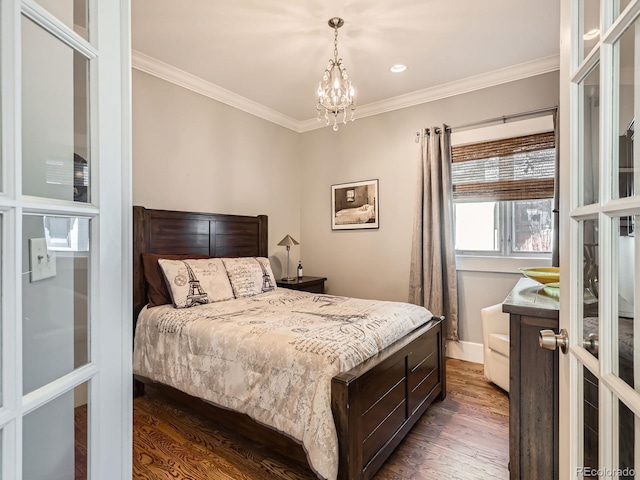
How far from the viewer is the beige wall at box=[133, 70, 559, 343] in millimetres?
3102

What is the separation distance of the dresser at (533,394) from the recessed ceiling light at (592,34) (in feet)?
2.83

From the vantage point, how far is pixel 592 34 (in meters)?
0.76

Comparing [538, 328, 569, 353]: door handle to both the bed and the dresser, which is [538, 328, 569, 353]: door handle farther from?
the bed

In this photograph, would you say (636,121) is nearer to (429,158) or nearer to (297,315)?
(297,315)

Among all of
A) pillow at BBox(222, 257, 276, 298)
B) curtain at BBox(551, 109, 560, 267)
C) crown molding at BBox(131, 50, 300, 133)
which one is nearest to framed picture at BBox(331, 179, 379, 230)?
crown molding at BBox(131, 50, 300, 133)

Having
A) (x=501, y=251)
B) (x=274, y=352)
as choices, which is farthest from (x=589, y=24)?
(x=501, y=251)

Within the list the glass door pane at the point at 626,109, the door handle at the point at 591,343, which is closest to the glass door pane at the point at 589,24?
the glass door pane at the point at 626,109

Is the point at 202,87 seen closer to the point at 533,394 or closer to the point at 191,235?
the point at 191,235

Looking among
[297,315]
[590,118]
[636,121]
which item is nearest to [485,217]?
[297,315]

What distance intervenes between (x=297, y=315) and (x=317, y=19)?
2.11 m

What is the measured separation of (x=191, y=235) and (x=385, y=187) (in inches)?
85.4

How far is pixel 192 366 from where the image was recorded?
2.11 meters

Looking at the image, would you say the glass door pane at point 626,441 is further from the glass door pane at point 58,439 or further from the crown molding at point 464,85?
the crown molding at point 464,85

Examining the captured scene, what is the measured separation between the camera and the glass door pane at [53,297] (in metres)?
0.65
